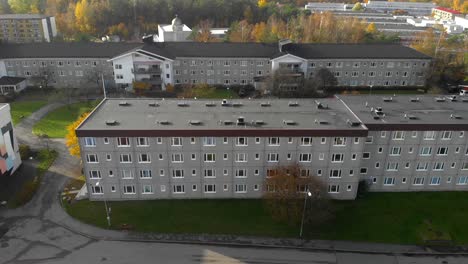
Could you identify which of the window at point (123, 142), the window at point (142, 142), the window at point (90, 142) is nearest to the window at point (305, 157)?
the window at point (142, 142)

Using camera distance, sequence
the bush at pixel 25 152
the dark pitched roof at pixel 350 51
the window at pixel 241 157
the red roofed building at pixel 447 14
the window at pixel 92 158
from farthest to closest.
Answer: the red roofed building at pixel 447 14
the dark pitched roof at pixel 350 51
the bush at pixel 25 152
the window at pixel 241 157
the window at pixel 92 158

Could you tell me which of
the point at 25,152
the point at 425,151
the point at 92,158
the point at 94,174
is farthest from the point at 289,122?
the point at 25,152

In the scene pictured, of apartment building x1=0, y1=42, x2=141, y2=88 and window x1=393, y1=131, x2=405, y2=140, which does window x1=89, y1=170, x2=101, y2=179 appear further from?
apartment building x1=0, y1=42, x2=141, y2=88

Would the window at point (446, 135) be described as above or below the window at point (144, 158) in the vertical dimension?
above

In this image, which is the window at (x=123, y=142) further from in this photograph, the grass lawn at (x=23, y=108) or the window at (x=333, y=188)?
the grass lawn at (x=23, y=108)

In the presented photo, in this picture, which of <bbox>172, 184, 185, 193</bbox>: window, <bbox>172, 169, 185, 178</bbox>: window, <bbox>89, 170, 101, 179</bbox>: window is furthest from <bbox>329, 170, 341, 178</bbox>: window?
<bbox>89, 170, 101, 179</bbox>: window

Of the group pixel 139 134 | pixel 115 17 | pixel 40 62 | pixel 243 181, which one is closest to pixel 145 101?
pixel 139 134

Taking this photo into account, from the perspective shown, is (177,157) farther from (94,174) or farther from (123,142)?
(94,174)
